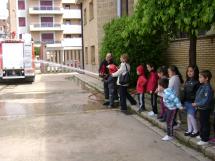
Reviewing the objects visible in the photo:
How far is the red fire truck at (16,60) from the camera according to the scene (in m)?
23.6

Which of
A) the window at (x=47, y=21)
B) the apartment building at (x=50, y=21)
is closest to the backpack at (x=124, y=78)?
the apartment building at (x=50, y=21)

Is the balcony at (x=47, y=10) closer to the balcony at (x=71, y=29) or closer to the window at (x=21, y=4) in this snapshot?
the balcony at (x=71, y=29)

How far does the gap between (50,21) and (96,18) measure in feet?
149

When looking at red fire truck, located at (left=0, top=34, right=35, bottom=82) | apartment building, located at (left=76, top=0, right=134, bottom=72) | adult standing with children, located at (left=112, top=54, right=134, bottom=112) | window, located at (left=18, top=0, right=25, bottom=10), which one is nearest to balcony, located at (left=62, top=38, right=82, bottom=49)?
window, located at (left=18, top=0, right=25, bottom=10)

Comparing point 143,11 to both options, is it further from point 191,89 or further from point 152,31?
point 191,89

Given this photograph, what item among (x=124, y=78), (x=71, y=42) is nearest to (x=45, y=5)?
(x=71, y=42)

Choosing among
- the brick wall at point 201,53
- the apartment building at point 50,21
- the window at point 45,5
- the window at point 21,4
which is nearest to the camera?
the brick wall at point 201,53

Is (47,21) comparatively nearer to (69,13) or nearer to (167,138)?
(69,13)

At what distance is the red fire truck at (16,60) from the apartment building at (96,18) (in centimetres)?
397

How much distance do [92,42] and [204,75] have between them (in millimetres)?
19964

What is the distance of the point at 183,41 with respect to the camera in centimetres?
1269

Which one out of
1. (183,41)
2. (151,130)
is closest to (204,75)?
(151,130)

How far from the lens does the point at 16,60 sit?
2375 centimetres

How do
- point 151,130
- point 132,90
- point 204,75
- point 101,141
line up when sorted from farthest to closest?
point 132,90
point 151,130
point 101,141
point 204,75
